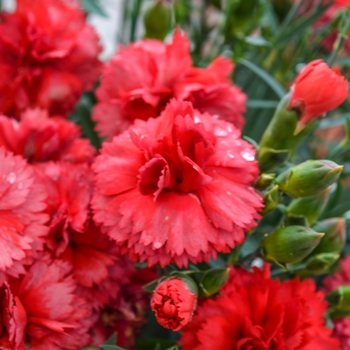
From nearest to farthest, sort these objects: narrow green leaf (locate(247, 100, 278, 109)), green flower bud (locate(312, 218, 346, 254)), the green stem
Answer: green flower bud (locate(312, 218, 346, 254))
narrow green leaf (locate(247, 100, 278, 109))
the green stem

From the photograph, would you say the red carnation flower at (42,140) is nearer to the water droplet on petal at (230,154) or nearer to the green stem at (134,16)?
the water droplet on petal at (230,154)

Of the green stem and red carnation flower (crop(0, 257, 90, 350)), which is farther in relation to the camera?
the green stem

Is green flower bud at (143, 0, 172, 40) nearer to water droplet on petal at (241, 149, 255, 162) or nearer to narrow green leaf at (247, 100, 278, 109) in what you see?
narrow green leaf at (247, 100, 278, 109)

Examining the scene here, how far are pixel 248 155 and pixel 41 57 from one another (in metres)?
0.28

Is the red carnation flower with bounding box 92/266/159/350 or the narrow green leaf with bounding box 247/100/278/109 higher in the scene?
the narrow green leaf with bounding box 247/100/278/109

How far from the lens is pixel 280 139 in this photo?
16.7 inches

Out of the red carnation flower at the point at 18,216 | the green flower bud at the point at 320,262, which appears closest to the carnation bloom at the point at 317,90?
the green flower bud at the point at 320,262

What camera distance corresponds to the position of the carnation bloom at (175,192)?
33 cm

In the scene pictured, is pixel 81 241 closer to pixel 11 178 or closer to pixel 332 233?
pixel 11 178

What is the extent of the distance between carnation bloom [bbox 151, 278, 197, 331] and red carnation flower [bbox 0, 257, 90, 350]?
0.25ft

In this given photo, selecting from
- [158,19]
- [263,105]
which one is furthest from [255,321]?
[158,19]

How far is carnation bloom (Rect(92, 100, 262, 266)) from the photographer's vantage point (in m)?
0.33

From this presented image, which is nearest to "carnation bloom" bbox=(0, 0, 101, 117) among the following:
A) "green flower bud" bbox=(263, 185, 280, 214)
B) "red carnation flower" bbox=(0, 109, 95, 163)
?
"red carnation flower" bbox=(0, 109, 95, 163)

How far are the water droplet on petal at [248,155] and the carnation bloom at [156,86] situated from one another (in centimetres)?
9
